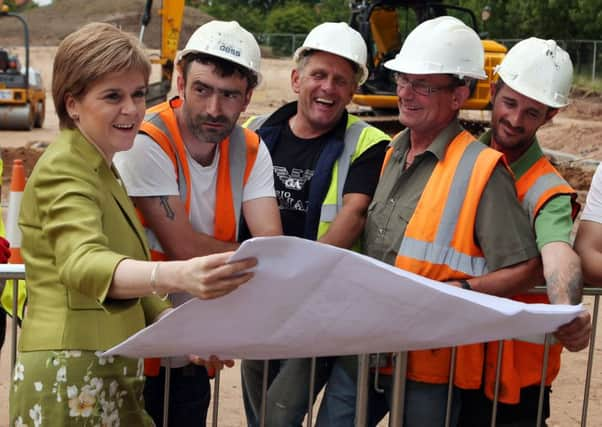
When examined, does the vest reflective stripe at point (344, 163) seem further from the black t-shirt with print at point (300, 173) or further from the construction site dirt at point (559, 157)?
the construction site dirt at point (559, 157)

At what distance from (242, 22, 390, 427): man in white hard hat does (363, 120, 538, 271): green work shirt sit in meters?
0.16

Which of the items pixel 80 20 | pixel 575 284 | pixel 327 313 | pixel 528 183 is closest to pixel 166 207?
pixel 327 313

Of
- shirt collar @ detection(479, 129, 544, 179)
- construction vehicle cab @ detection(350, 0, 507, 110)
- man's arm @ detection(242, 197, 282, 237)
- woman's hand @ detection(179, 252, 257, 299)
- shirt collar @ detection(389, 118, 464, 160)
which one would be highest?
shirt collar @ detection(389, 118, 464, 160)

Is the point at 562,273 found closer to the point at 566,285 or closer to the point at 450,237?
the point at 566,285

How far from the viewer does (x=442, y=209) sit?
3.54 m

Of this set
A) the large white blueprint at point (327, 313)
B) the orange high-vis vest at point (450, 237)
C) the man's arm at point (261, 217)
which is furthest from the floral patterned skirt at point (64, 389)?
the orange high-vis vest at point (450, 237)

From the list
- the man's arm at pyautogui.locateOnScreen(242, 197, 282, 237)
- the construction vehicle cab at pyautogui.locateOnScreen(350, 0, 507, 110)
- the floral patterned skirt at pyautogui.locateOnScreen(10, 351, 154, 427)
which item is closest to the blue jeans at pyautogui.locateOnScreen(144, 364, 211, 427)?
the man's arm at pyautogui.locateOnScreen(242, 197, 282, 237)

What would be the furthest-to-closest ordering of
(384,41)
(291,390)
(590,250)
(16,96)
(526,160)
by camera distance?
(16,96)
(384,41)
(291,390)
(526,160)
(590,250)

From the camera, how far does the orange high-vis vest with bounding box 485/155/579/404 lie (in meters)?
3.59

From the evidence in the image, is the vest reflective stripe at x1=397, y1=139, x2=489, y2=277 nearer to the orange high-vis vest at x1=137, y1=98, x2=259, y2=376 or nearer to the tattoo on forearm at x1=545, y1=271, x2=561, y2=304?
the tattoo on forearm at x1=545, y1=271, x2=561, y2=304

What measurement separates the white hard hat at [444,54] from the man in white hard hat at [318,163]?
19.5 inches

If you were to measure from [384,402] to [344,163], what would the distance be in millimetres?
1026

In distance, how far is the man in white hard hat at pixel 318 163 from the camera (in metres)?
4.06

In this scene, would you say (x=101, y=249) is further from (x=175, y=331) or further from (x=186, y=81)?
(x=186, y=81)
